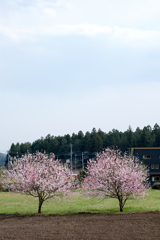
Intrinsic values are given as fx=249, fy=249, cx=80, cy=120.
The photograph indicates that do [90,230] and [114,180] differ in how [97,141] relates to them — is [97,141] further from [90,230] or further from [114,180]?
[90,230]

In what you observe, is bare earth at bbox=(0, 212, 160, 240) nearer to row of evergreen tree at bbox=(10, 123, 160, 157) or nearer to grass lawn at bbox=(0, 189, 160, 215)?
grass lawn at bbox=(0, 189, 160, 215)

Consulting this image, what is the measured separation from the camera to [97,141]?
87438 mm

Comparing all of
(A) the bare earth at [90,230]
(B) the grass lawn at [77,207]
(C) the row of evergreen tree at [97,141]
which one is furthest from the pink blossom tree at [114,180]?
(C) the row of evergreen tree at [97,141]

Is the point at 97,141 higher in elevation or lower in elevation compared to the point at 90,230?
higher

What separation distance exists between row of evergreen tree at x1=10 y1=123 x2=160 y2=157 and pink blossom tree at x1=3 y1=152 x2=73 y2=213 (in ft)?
218

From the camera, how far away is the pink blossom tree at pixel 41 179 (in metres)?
16.3

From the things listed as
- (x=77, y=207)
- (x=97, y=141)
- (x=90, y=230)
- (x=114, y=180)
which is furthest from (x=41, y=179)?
(x=97, y=141)

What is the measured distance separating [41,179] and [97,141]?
71869 mm

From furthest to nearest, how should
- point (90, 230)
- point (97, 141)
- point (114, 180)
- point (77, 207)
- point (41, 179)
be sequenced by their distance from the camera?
1. point (97, 141)
2. point (77, 207)
3. point (114, 180)
4. point (41, 179)
5. point (90, 230)

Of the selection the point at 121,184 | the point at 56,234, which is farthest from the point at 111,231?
the point at 121,184

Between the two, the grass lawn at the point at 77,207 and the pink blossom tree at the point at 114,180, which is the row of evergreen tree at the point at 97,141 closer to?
the grass lawn at the point at 77,207

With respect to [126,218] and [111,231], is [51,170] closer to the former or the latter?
[126,218]

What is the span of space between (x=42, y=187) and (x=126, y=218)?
570 cm

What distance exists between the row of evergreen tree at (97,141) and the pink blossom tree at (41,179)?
218 feet
